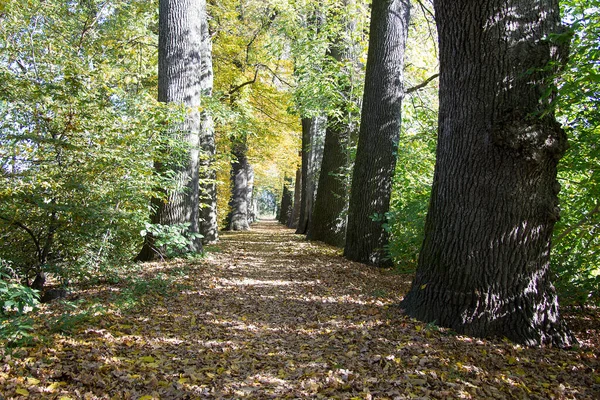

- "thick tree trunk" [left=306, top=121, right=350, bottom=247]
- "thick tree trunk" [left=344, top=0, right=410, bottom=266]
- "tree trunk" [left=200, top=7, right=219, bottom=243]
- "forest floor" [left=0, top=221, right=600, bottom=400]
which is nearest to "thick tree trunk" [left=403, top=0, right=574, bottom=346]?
"forest floor" [left=0, top=221, right=600, bottom=400]

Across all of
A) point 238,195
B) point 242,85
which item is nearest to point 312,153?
point 242,85

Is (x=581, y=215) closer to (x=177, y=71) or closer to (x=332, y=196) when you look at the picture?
(x=177, y=71)

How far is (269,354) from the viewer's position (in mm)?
3793

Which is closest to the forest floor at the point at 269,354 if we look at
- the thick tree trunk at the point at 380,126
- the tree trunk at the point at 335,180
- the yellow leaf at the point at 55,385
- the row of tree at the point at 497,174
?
the yellow leaf at the point at 55,385

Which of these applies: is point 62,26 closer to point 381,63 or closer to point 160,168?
point 160,168

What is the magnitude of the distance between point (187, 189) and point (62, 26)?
15.6ft

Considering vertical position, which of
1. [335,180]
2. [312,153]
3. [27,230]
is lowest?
[27,230]

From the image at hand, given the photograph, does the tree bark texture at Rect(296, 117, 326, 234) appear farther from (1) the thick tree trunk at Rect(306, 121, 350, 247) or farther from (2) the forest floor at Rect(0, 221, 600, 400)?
(2) the forest floor at Rect(0, 221, 600, 400)

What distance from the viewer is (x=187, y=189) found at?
8.12 meters

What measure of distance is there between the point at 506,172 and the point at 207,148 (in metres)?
9.29

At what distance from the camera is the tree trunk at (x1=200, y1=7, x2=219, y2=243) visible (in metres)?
10.5

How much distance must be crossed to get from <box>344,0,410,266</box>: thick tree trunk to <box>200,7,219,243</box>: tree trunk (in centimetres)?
379

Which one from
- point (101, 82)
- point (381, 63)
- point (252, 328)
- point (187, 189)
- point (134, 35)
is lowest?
point (252, 328)

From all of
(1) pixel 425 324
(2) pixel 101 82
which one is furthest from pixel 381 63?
(1) pixel 425 324
